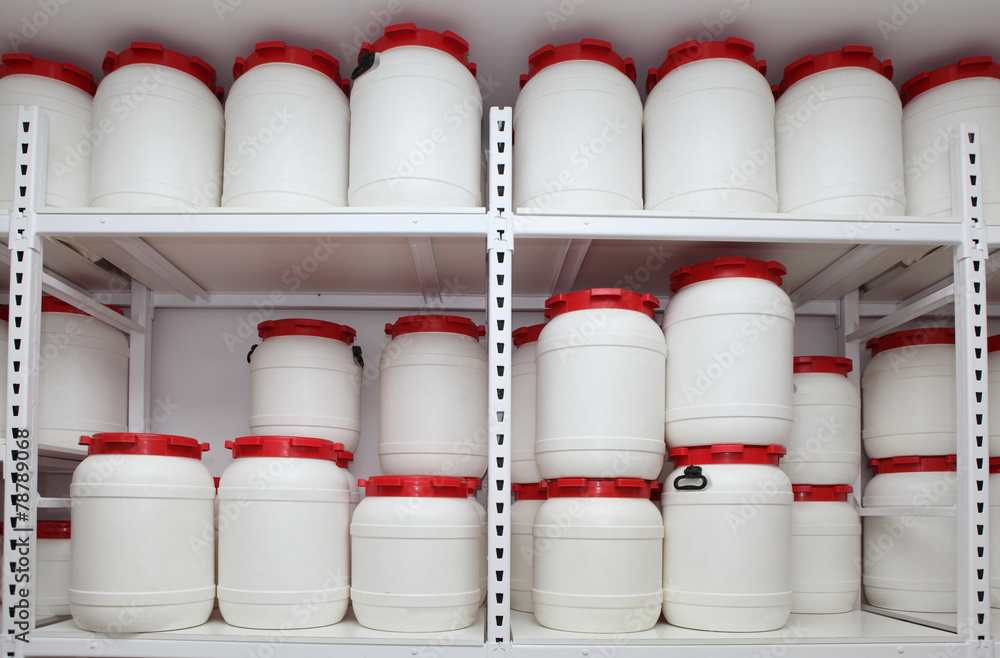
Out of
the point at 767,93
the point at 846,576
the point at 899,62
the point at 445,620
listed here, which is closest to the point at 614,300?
the point at 767,93

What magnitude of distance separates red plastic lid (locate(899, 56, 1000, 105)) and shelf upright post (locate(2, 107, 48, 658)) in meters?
2.18

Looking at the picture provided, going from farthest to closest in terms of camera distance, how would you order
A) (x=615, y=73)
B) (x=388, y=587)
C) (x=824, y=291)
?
1. (x=824, y=291)
2. (x=615, y=73)
3. (x=388, y=587)

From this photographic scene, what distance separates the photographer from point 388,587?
1697 millimetres

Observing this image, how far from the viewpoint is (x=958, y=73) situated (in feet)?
6.48

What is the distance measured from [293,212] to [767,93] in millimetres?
1202

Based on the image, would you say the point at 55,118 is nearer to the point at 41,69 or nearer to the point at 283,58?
the point at 41,69

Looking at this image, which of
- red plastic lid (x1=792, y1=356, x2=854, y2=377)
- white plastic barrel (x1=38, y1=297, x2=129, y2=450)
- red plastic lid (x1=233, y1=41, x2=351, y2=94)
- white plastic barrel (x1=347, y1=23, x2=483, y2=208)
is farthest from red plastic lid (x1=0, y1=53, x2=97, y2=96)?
red plastic lid (x1=792, y1=356, x2=854, y2=377)

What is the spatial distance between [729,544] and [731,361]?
409mm

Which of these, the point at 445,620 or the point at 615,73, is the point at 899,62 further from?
the point at 445,620

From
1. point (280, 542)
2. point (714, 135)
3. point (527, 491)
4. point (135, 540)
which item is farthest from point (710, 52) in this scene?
point (135, 540)

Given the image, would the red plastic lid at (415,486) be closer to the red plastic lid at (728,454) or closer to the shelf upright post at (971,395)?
the red plastic lid at (728,454)

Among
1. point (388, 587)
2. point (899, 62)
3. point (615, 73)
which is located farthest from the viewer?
point (899, 62)

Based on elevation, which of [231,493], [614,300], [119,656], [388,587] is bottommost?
[119,656]

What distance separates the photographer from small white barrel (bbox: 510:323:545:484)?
202 cm
